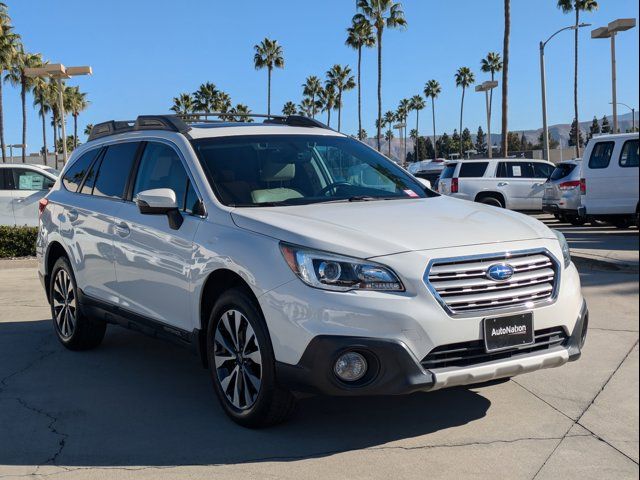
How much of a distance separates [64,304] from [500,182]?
15.9 m

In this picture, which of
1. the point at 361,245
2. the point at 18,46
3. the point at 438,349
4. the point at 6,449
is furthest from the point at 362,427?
the point at 18,46

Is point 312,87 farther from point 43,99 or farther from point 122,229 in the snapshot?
point 122,229

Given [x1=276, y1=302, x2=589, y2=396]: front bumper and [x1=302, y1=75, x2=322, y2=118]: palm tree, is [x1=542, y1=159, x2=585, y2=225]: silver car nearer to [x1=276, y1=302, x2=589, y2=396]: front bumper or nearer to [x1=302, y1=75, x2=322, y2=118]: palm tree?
[x1=276, y1=302, x2=589, y2=396]: front bumper

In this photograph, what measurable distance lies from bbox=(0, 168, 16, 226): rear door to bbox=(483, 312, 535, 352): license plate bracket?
1423cm

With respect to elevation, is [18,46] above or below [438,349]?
above

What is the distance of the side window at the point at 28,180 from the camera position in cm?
1603

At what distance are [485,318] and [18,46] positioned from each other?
187 ft

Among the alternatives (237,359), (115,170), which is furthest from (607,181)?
(237,359)

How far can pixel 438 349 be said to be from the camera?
3664 mm

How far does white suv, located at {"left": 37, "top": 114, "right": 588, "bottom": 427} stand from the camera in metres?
3.65

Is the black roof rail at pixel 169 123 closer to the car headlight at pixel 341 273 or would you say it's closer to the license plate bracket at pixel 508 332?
the car headlight at pixel 341 273

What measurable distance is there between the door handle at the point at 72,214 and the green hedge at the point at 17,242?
299 inches

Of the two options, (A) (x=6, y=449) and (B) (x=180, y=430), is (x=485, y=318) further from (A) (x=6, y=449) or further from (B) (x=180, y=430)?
(A) (x=6, y=449)

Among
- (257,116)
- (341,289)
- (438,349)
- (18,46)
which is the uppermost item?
(18,46)
